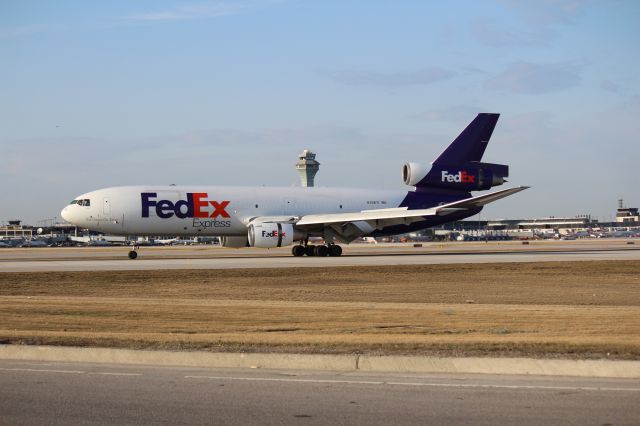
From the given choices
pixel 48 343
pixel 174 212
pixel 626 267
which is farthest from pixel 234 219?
pixel 48 343

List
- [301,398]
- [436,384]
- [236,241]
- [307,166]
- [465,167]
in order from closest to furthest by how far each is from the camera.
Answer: [301,398] → [436,384] → [236,241] → [465,167] → [307,166]

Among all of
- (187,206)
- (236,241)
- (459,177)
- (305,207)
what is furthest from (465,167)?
(187,206)

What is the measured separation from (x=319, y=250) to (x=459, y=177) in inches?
440

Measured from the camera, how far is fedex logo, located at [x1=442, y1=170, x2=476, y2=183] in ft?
184

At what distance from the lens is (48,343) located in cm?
1405

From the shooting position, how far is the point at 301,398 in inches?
379

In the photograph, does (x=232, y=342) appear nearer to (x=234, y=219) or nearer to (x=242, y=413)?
(x=242, y=413)

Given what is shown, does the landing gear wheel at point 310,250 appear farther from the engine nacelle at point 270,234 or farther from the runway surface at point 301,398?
the runway surface at point 301,398

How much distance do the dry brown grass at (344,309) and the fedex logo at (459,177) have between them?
55.0ft

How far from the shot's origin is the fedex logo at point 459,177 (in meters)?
56.2

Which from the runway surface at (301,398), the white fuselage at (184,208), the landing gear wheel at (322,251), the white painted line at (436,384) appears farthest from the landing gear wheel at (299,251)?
the white painted line at (436,384)

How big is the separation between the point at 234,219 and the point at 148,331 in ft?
116

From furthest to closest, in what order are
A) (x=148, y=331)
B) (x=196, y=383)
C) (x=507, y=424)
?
(x=148, y=331) < (x=196, y=383) < (x=507, y=424)

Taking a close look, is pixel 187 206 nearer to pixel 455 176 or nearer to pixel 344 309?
pixel 455 176
